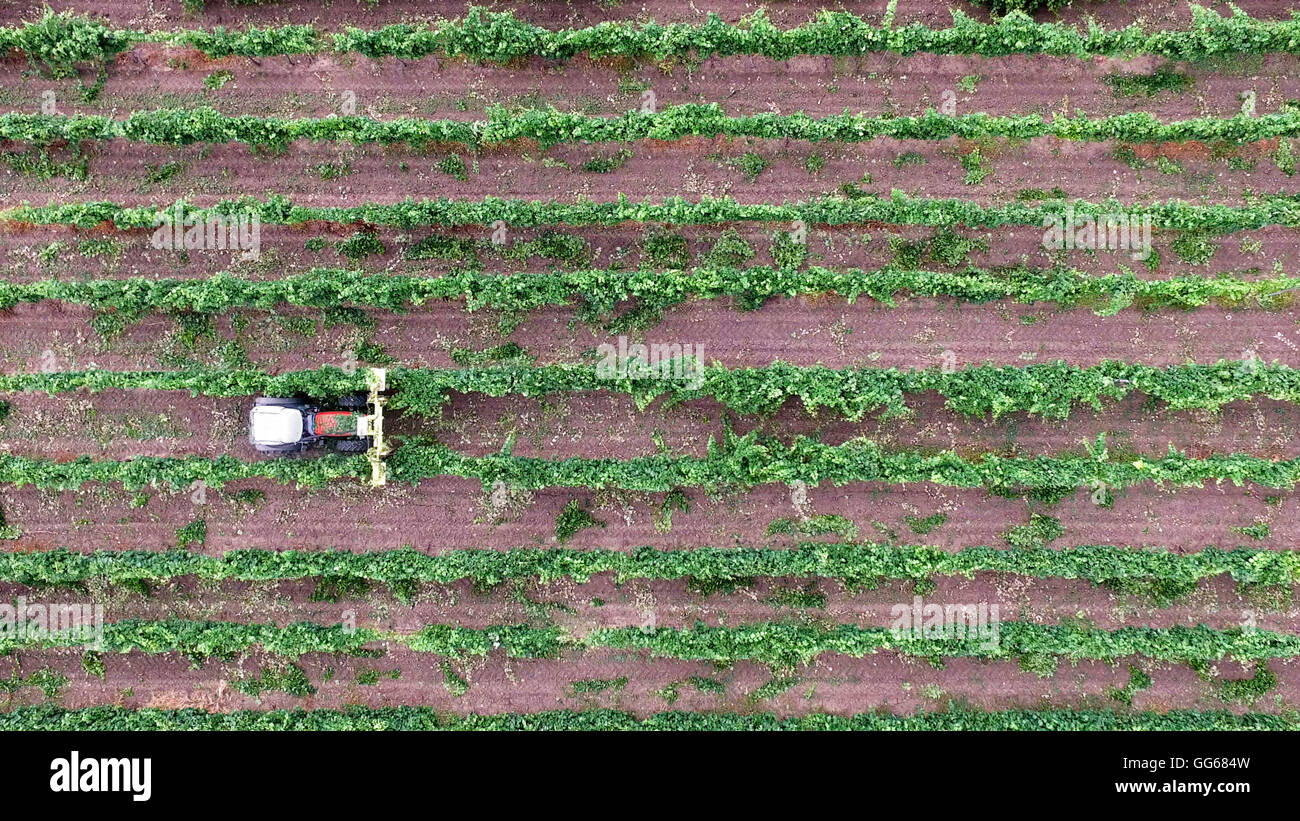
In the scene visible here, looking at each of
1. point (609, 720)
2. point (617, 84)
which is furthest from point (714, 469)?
point (617, 84)

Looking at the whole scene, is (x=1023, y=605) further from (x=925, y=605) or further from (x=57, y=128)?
(x=57, y=128)

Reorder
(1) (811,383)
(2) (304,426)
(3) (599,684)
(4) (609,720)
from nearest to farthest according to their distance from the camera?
(2) (304,426) → (1) (811,383) → (4) (609,720) → (3) (599,684)

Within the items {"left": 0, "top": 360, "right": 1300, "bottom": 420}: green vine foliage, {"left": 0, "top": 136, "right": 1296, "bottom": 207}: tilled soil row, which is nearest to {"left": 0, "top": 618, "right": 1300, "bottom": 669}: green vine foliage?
{"left": 0, "top": 360, "right": 1300, "bottom": 420}: green vine foliage

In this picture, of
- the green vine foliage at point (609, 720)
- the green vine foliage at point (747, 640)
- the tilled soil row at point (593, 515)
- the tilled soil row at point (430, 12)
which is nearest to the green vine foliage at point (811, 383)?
the tilled soil row at point (593, 515)

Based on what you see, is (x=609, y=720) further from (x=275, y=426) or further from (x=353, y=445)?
(x=275, y=426)

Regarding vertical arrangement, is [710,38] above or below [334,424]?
above

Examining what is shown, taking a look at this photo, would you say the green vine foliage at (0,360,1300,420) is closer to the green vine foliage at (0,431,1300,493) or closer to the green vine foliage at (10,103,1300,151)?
the green vine foliage at (0,431,1300,493)
